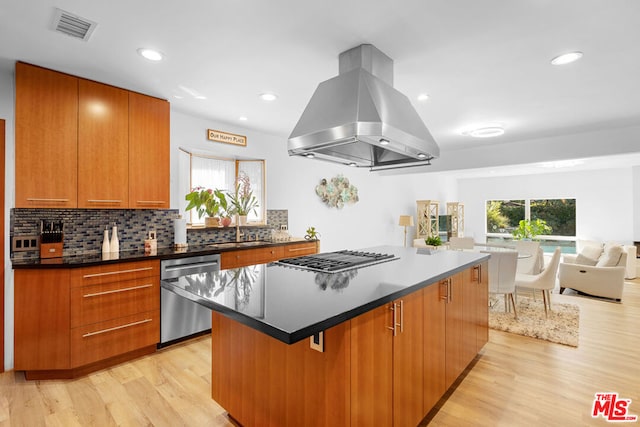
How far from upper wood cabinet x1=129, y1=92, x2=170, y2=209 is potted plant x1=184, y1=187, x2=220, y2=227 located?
50 cm

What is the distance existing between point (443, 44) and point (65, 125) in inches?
119

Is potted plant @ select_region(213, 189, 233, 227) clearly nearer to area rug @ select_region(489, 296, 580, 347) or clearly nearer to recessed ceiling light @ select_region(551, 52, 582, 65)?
area rug @ select_region(489, 296, 580, 347)

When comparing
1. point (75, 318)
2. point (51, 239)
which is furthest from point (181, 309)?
point (51, 239)

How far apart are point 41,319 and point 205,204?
1.87 m

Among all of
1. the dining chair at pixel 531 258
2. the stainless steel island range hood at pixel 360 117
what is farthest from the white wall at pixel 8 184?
the dining chair at pixel 531 258

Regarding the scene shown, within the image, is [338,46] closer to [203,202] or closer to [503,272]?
[203,202]

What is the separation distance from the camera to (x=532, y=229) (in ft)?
27.4

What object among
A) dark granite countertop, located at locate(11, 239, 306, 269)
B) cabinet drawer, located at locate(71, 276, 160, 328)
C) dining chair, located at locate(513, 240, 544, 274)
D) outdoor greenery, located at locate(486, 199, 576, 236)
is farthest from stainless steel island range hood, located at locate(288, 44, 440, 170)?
outdoor greenery, located at locate(486, 199, 576, 236)

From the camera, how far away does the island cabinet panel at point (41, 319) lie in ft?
7.91

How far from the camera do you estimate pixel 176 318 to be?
10.2 ft

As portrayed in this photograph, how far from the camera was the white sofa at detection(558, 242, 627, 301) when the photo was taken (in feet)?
15.1

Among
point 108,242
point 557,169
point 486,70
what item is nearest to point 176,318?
point 108,242

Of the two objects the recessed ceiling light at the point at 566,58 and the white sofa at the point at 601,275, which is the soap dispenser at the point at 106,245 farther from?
the white sofa at the point at 601,275

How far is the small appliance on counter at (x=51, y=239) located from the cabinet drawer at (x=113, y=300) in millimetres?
480
